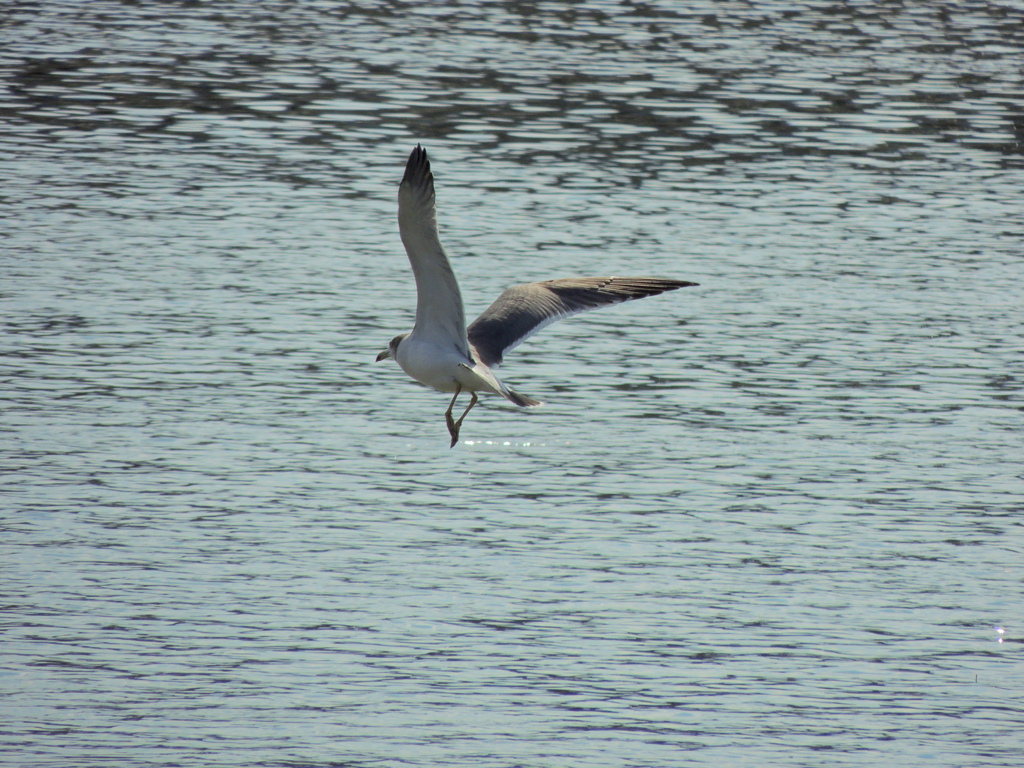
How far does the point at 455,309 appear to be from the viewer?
37.4 feet

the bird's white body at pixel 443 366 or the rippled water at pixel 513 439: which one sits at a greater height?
the bird's white body at pixel 443 366

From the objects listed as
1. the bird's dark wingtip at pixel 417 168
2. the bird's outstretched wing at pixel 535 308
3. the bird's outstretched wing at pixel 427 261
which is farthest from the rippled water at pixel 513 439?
the bird's dark wingtip at pixel 417 168

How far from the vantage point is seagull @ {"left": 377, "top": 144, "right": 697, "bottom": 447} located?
10.7m

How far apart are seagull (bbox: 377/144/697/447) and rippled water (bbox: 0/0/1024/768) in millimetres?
1228

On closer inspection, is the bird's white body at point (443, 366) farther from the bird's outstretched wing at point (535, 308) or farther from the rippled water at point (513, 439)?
the rippled water at point (513, 439)

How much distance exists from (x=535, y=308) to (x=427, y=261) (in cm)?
148

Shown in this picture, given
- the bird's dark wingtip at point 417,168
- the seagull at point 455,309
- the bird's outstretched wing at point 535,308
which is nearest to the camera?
the bird's dark wingtip at point 417,168

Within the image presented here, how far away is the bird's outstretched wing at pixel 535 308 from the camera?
12.2 meters

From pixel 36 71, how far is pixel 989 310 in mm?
17006

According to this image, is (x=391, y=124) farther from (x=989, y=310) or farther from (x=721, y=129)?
(x=989, y=310)

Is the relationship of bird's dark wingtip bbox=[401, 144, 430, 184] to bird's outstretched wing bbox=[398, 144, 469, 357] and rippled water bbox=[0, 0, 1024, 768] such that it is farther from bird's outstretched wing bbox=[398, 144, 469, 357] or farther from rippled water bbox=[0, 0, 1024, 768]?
rippled water bbox=[0, 0, 1024, 768]

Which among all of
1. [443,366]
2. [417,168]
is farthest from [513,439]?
[417,168]

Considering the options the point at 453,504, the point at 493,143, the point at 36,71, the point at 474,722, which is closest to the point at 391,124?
the point at 493,143

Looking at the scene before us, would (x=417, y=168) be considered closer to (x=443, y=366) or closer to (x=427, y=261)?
(x=427, y=261)
